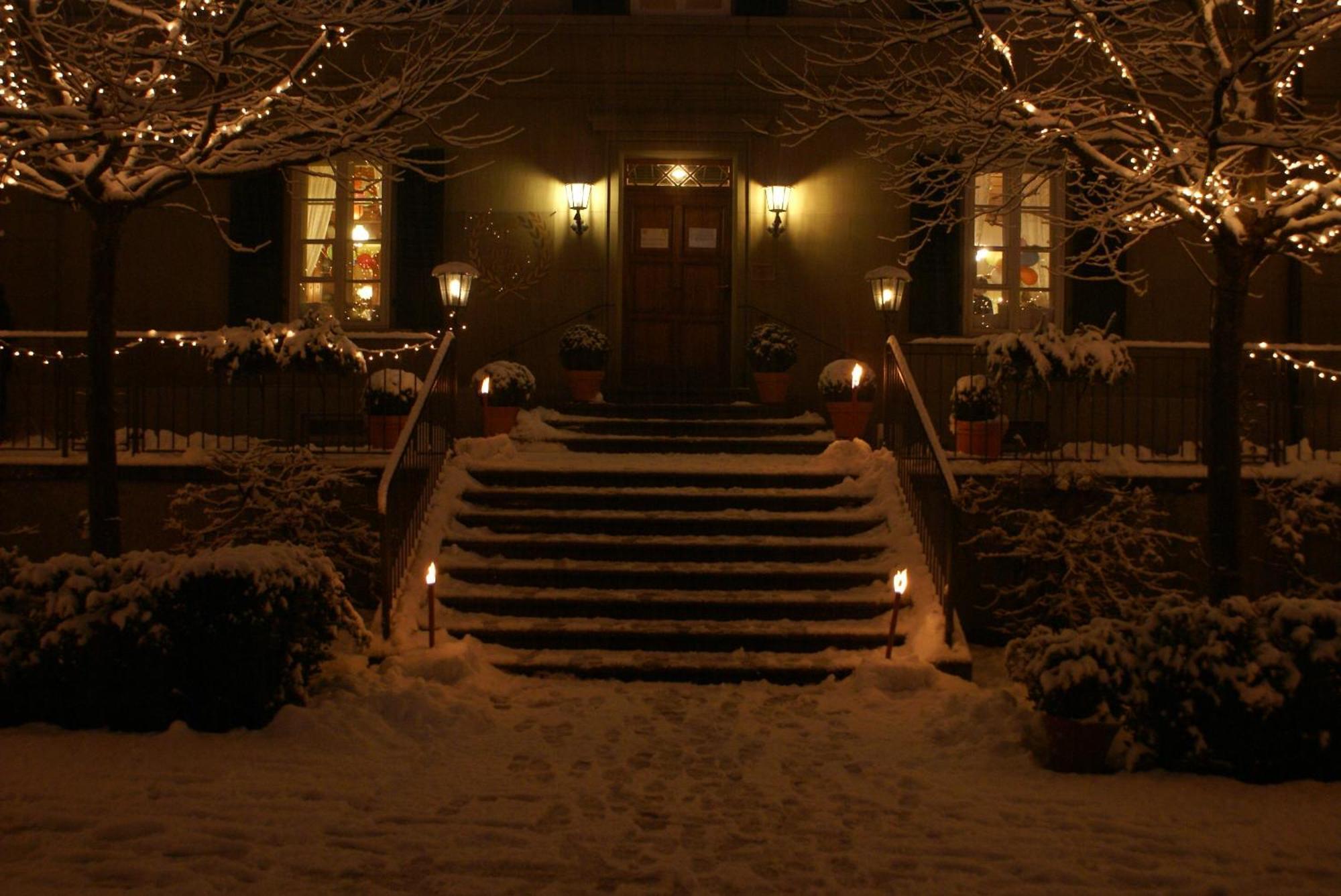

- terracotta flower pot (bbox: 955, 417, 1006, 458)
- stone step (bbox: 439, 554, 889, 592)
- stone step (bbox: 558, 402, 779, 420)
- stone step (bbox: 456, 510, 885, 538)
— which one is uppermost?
stone step (bbox: 558, 402, 779, 420)

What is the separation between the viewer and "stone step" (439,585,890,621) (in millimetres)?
7535

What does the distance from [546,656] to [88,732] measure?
2535 mm

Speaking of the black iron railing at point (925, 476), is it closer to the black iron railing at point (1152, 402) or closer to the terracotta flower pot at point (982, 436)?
the terracotta flower pot at point (982, 436)

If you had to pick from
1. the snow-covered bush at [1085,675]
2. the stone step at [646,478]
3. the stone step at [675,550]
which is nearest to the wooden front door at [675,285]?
the stone step at [646,478]

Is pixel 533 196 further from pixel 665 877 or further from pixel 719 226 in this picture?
pixel 665 877

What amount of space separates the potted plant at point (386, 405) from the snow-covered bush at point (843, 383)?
3.52 m

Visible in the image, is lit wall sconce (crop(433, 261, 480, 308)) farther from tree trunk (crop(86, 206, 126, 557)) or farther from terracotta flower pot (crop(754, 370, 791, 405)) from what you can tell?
tree trunk (crop(86, 206, 126, 557))

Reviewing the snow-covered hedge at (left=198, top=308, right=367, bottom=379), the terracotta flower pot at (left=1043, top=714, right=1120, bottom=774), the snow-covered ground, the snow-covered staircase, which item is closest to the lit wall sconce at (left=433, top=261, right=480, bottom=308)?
the snow-covered hedge at (left=198, top=308, right=367, bottom=379)

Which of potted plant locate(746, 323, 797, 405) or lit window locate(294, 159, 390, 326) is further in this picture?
lit window locate(294, 159, 390, 326)

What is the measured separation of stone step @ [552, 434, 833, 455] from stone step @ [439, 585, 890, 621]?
2.49 metres

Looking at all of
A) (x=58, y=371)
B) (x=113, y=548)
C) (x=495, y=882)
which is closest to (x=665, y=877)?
(x=495, y=882)

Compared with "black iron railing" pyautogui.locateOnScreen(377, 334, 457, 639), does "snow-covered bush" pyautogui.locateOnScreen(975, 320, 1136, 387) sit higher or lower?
higher

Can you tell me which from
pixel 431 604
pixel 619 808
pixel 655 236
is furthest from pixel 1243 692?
pixel 655 236

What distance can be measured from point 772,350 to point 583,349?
1.76 m
